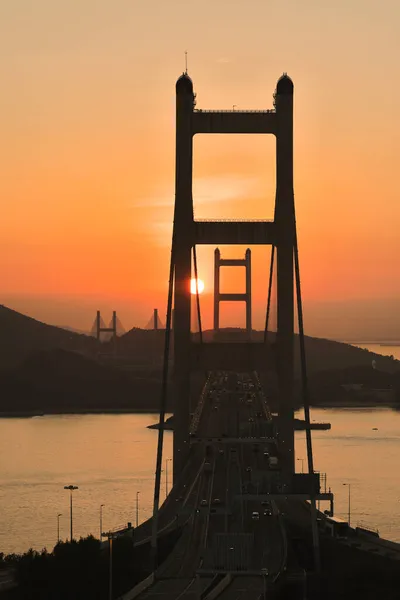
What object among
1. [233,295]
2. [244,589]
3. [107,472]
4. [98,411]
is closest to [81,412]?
[98,411]

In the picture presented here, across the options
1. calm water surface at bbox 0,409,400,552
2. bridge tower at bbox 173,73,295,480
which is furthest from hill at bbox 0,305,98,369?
bridge tower at bbox 173,73,295,480

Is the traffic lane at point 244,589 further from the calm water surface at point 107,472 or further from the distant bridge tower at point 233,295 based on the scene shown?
the distant bridge tower at point 233,295

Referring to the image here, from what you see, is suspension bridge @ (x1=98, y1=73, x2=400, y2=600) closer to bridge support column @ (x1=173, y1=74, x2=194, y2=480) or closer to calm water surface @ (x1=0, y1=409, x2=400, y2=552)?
bridge support column @ (x1=173, y1=74, x2=194, y2=480)

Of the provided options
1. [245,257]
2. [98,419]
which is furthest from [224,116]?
[98,419]

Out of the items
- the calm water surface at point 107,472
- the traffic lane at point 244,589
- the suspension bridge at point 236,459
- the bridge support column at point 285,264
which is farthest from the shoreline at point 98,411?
the traffic lane at point 244,589

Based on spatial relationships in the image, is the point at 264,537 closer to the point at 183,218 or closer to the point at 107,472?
the point at 183,218

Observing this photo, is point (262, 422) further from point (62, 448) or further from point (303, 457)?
point (62, 448)
